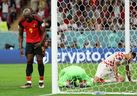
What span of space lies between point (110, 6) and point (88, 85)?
3266mm

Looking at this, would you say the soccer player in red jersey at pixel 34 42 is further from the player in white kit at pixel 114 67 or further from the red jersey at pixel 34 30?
the player in white kit at pixel 114 67

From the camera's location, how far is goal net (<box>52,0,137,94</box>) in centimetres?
1368

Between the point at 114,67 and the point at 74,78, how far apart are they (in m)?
1.31

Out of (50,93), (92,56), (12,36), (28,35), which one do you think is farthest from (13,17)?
(50,93)

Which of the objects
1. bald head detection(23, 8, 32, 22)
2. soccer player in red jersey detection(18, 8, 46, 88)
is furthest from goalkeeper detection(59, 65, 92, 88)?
bald head detection(23, 8, 32, 22)

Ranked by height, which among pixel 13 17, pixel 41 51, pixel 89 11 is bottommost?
pixel 41 51

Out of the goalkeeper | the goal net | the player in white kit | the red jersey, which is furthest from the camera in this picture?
the player in white kit

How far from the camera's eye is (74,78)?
46.0ft

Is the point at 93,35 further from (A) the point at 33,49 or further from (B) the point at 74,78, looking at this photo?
(A) the point at 33,49

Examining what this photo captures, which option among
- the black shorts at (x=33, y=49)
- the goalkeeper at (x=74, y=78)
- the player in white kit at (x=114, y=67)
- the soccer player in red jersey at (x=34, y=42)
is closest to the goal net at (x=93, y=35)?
the goalkeeper at (x=74, y=78)

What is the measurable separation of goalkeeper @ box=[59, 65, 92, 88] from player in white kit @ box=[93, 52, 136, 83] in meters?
0.89

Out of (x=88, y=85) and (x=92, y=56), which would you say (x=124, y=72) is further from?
(x=92, y=56)

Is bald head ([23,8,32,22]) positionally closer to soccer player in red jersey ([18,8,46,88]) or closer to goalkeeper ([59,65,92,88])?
soccer player in red jersey ([18,8,46,88])

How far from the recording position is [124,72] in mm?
15797
